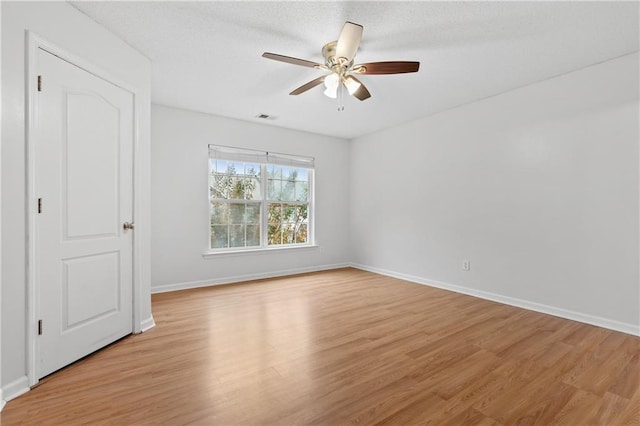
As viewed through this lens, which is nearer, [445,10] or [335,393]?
[335,393]

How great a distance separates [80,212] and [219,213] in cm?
248

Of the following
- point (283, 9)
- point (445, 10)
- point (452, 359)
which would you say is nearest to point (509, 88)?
point (445, 10)

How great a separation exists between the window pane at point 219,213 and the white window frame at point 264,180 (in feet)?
0.27

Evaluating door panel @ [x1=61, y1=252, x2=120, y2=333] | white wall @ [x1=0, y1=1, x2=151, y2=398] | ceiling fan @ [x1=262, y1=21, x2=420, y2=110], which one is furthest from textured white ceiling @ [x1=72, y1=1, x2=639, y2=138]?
door panel @ [x1=61, y1=252, x2=120, y2=333]

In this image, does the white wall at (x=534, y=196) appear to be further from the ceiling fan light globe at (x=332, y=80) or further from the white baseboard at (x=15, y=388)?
the white baseboard at (x=15, y=388)

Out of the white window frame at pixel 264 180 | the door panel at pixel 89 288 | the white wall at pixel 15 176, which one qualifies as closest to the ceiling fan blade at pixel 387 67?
the white wall at pixel 15 176

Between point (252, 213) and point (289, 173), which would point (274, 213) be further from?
point (289, 173)

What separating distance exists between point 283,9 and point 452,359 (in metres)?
2.87

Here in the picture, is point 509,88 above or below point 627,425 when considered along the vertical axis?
above

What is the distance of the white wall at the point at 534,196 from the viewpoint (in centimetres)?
289

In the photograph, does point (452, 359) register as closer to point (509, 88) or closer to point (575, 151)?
point (575, 151)

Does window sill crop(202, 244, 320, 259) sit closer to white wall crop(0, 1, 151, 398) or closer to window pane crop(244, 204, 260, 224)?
window pane crop(244, 204, 260, 224)

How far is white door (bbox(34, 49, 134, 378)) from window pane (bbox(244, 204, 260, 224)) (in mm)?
2318

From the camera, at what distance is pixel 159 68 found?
310 cm
